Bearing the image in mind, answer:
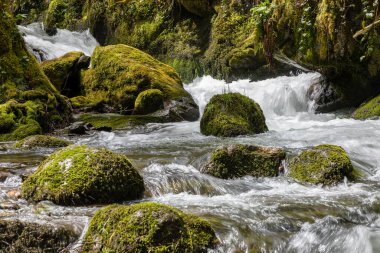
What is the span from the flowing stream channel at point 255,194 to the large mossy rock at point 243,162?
141mm

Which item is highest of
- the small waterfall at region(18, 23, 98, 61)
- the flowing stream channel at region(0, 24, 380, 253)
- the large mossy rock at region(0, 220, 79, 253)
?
the small waterfall at region(18, 23, 98, 61)

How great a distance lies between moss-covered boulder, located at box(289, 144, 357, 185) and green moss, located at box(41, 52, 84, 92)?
10269mm

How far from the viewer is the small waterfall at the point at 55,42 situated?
19047 millimetres

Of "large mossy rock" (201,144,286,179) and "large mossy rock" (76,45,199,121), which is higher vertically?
"large mossy rock" (76,45,199,121)

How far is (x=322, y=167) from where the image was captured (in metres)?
5.42

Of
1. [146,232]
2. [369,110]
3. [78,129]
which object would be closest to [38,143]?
[78,129]

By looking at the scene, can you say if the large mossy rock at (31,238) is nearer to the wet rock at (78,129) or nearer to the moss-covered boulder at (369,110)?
the wet rock at (78,129)

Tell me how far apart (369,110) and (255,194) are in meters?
6.17

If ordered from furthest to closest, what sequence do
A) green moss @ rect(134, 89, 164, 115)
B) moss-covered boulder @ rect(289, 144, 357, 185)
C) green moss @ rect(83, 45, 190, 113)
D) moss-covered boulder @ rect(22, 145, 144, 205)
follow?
green moss @ rect(83, 45, 190, 113)
green moss @ rect(134, 89, 164, 115)
moss-covered boulder @ rect(289, 144, 357, 185)
moss-covered boulder @ rect(22, 145, 144, 205)

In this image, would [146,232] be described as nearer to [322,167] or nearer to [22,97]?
[322,167]

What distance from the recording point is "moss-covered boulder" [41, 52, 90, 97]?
1405 cm

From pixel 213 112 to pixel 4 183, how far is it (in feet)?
17.3

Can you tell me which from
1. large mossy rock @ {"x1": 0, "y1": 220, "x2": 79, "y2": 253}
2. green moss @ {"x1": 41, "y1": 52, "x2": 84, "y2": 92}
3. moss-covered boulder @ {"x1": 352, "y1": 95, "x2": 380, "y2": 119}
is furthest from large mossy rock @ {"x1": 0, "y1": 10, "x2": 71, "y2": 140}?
moss-covered boulder @ {"x1": 352, "y1": 95, "x2": 380, "y2": 119}

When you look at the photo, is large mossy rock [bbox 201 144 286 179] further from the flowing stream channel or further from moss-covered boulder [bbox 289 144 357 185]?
moss-covered boulder [bbox 289 144 357 185]
